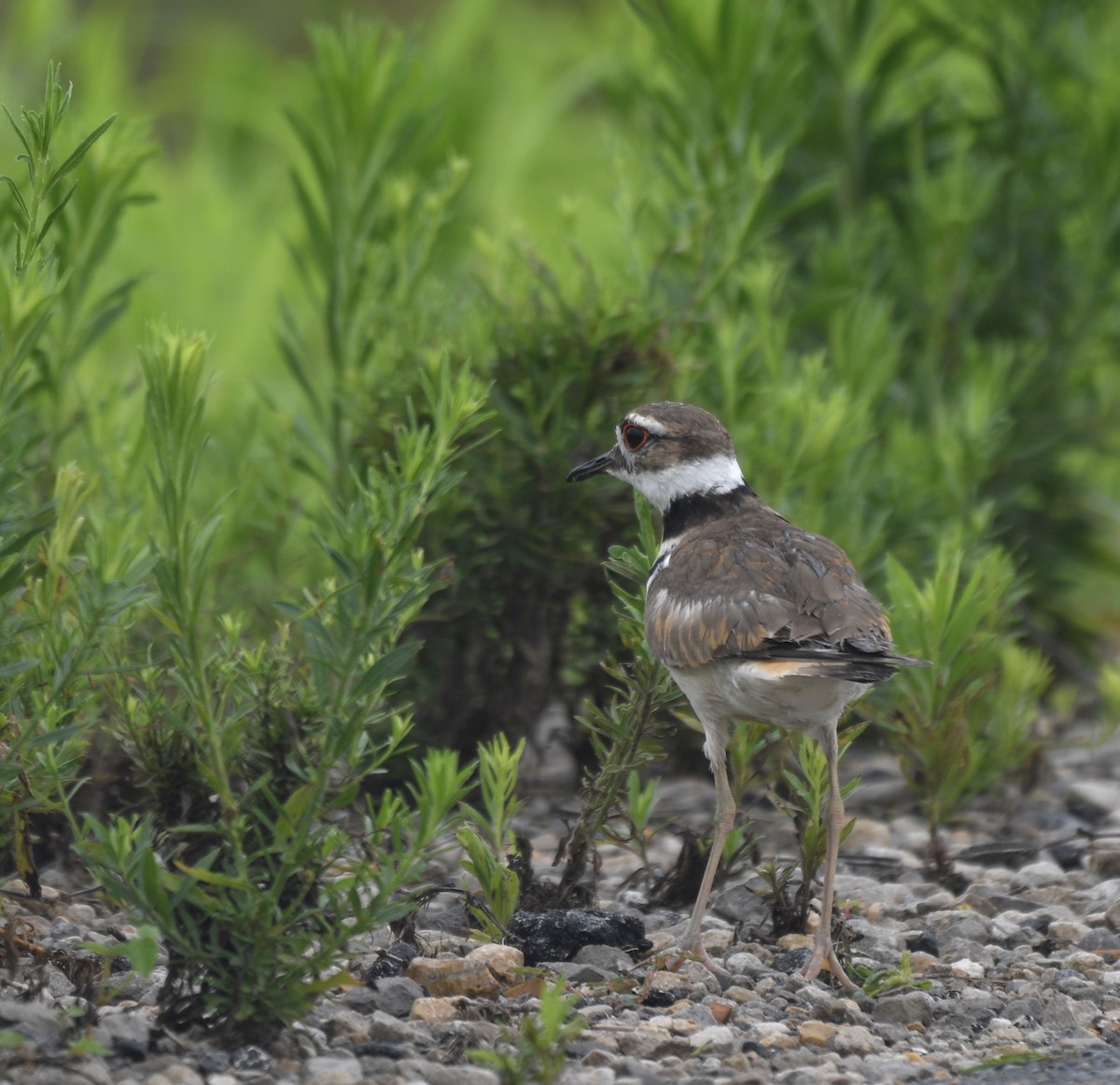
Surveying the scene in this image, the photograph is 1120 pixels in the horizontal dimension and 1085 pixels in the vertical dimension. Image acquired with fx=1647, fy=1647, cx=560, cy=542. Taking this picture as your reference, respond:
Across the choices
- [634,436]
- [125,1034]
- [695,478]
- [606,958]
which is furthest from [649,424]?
[125,1034]

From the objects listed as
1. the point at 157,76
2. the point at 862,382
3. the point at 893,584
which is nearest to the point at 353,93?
the point at 862,382

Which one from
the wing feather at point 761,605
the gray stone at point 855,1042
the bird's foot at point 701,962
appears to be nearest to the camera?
the gray stone at point 855,1042

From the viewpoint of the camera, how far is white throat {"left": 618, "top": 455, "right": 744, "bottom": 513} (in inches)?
205

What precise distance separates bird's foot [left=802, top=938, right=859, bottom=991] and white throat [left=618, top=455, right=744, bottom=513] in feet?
5.12

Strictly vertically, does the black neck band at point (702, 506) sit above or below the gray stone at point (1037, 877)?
Result: above

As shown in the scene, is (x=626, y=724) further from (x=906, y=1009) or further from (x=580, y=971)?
(x=906, y=1009)

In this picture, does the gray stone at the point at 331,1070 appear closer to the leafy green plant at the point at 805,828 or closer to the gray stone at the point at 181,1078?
the gray stone at the point at 181,1078

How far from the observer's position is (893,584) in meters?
5.12

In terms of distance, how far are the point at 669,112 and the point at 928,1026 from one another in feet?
12.4

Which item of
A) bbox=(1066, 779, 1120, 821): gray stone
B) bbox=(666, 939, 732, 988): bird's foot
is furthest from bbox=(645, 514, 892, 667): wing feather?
bbox=(1066, 779, 1120, 821): gray stone

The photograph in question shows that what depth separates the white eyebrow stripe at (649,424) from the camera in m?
5.20

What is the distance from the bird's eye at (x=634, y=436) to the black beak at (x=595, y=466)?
2.2 inches

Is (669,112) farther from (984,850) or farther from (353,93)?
(984,850)

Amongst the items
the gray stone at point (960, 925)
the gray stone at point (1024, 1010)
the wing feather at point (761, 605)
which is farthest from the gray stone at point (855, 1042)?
the wing feather at point (761, 605)
